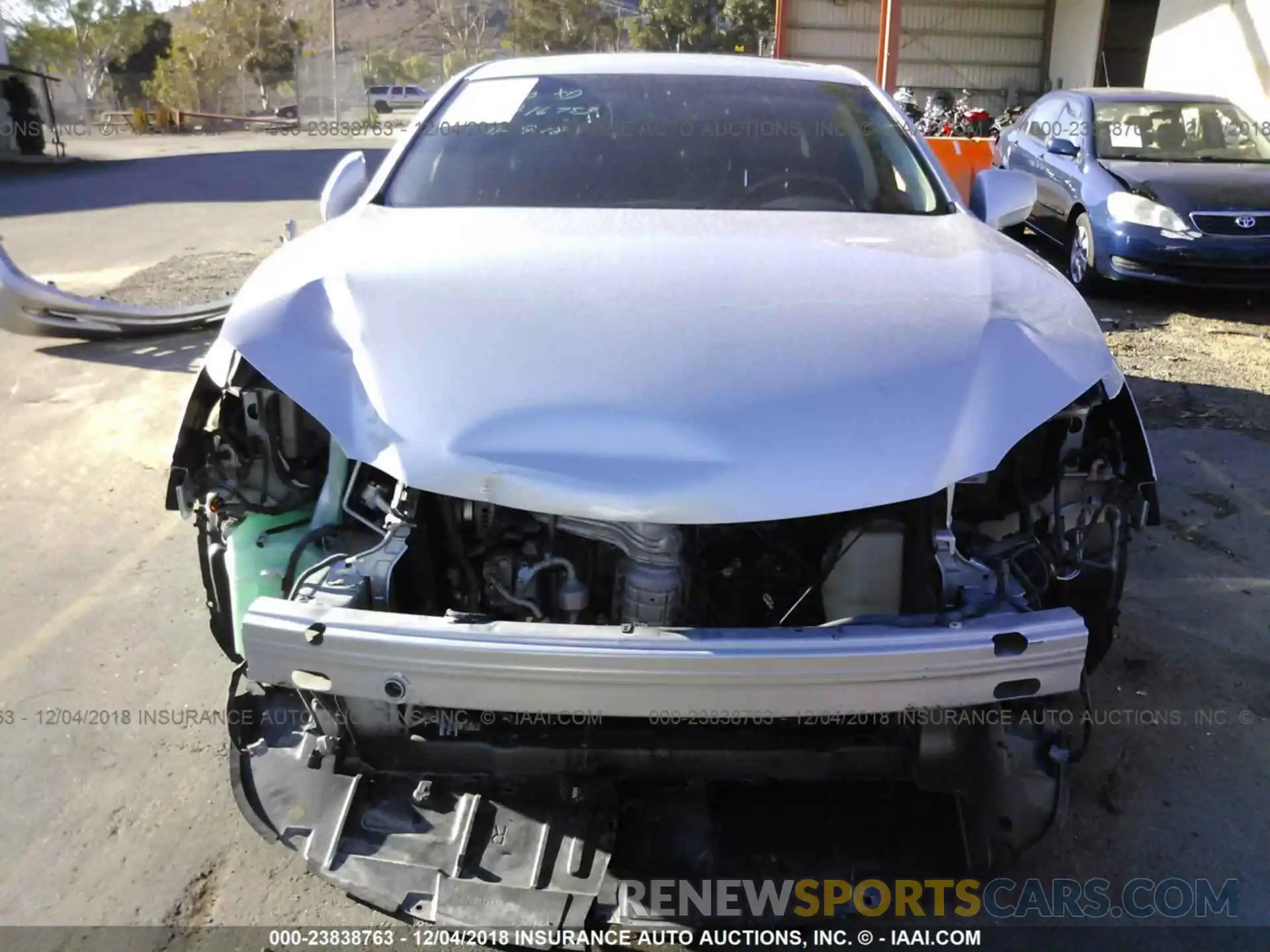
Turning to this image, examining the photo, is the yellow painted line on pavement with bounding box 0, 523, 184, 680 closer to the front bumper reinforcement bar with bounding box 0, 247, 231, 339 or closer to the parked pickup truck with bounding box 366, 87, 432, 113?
the front bumper reinforcement bar with bounding box 0, 247, 231, 339

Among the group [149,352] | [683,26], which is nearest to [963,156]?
[149,352]

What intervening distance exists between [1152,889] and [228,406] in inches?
98.9

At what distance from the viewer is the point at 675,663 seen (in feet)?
6.16

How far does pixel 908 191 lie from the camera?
3395 mm

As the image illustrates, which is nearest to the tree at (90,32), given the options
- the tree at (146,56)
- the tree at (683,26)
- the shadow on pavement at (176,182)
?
the tree at (146,56)

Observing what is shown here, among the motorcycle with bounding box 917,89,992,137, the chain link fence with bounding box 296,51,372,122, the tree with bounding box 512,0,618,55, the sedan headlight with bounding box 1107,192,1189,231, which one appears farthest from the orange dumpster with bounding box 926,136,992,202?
the tree with bounding box 512,0,618,55

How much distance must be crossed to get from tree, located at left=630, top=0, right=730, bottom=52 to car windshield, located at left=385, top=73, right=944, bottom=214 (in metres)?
41.0

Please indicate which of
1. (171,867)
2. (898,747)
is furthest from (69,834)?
(898,747)

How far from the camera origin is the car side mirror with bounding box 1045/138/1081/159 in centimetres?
827

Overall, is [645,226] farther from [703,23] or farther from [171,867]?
[703,23]

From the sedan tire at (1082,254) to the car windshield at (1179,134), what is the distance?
0.63 metres

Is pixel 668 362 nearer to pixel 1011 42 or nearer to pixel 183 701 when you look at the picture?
pixel 183 701

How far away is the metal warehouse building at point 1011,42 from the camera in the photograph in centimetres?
1490

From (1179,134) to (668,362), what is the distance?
25.7 feet
